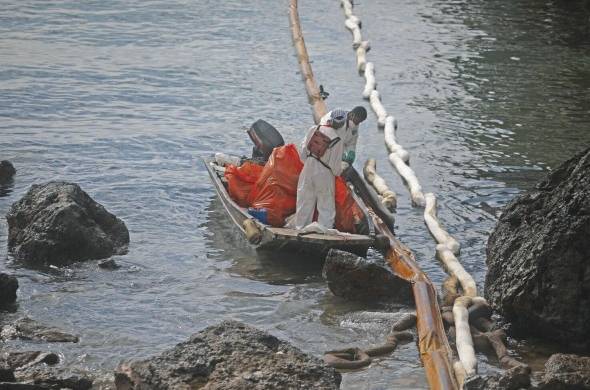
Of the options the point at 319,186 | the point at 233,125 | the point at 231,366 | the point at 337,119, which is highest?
the point at 337,119

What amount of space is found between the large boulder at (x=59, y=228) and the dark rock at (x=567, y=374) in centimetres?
610

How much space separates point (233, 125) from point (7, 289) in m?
9.73

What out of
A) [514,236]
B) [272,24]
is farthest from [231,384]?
[272,24]

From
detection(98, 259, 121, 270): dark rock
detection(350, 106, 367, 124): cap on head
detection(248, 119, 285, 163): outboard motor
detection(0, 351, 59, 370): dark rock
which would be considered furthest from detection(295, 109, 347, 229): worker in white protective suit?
detection(0, 351, 59, 370): dark rock

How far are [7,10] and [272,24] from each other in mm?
7177

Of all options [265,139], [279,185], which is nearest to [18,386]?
[279,185]

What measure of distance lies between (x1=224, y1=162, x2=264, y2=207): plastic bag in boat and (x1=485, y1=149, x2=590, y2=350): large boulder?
3809mm

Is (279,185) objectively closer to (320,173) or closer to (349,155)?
(320,173)

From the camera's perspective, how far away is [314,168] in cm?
1291

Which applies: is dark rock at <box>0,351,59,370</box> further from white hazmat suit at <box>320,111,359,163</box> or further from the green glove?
the green glove

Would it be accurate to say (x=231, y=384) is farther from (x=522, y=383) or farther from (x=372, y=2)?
(x=372, y=2)

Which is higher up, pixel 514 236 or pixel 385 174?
pixel 514 236

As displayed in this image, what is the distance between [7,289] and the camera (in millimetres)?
11312

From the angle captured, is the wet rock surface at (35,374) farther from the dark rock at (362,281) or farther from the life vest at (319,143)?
the life vest at (319,143)
